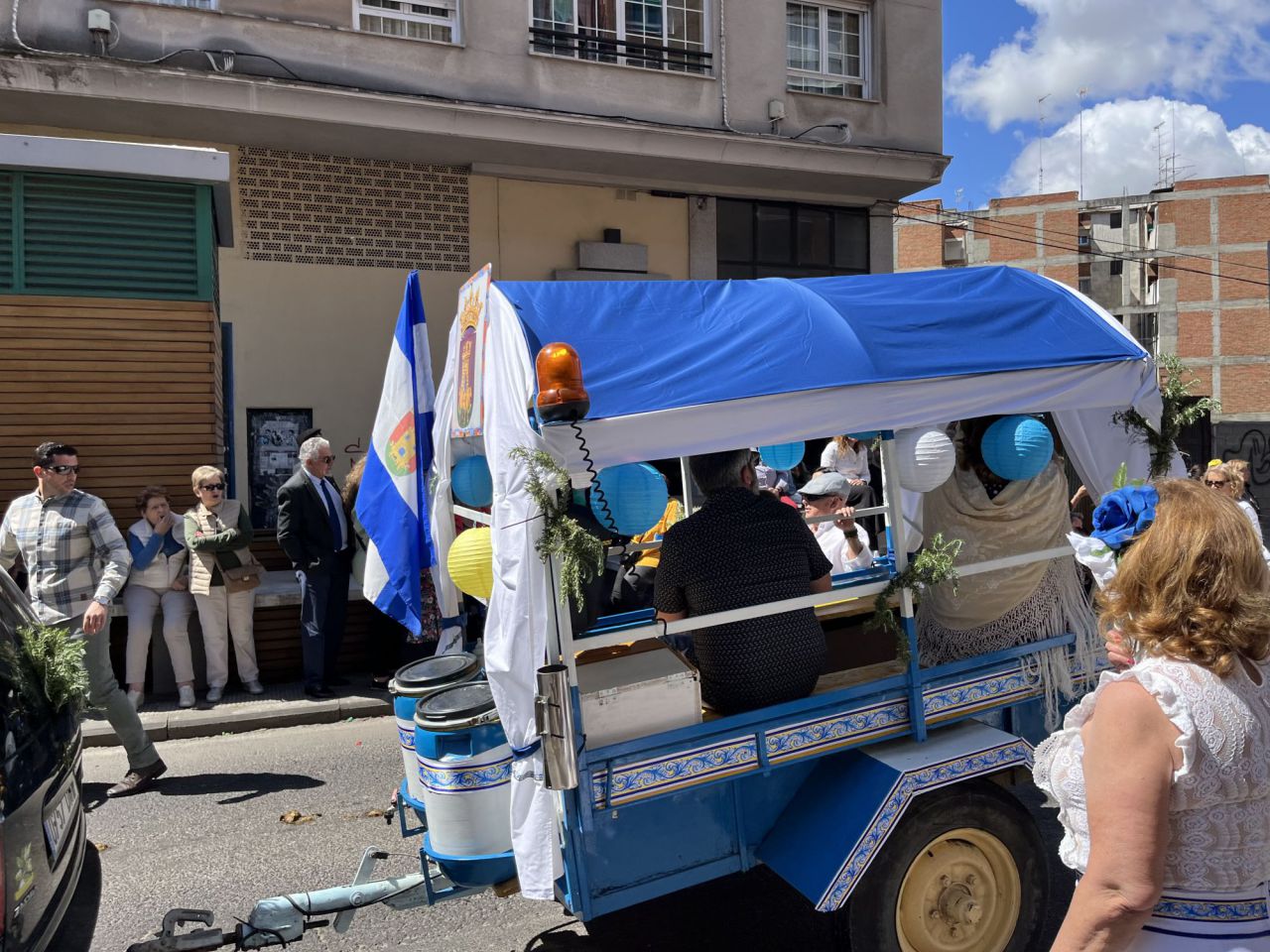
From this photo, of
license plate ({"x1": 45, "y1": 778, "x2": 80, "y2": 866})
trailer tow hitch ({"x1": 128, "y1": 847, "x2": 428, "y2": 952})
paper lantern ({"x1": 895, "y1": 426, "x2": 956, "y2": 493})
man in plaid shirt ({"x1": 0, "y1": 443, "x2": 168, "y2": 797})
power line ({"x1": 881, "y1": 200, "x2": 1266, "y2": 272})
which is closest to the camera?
license plate ({"x1": 45, "y1": 778, "x2": 80, "y2": 866})

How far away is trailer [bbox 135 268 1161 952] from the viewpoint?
3.07 meters

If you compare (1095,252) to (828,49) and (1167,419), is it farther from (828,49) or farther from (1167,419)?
(1167,419)

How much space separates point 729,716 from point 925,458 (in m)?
1.18

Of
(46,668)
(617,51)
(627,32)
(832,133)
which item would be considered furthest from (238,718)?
(832,133)

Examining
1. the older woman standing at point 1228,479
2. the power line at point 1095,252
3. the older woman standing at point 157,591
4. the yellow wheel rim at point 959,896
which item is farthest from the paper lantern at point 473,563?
the power line at point 1095,252

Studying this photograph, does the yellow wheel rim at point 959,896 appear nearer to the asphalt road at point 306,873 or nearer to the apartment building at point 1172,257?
the asphalt road at point 306,873

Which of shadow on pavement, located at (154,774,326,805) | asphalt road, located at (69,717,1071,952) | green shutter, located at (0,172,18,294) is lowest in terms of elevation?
shadow on pavement, located at (154,774,326,805)

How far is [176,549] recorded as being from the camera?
7.32m

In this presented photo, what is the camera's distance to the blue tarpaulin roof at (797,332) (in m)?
3.29

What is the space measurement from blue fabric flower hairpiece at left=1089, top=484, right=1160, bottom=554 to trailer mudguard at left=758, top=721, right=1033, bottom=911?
1.36 meters

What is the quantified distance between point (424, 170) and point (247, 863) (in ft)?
29.1

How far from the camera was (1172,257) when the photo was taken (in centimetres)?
4441

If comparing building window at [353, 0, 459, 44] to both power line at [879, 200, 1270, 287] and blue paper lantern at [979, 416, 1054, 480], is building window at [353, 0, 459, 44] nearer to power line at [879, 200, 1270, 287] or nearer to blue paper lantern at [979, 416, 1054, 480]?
blue paper lantern at [979, 416, 1054, 480]

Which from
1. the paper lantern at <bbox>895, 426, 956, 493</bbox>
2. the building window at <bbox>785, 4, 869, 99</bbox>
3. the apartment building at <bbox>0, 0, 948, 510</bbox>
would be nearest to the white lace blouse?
the paper lantern at <bbox>895, 426, 956, 493</bbox>
